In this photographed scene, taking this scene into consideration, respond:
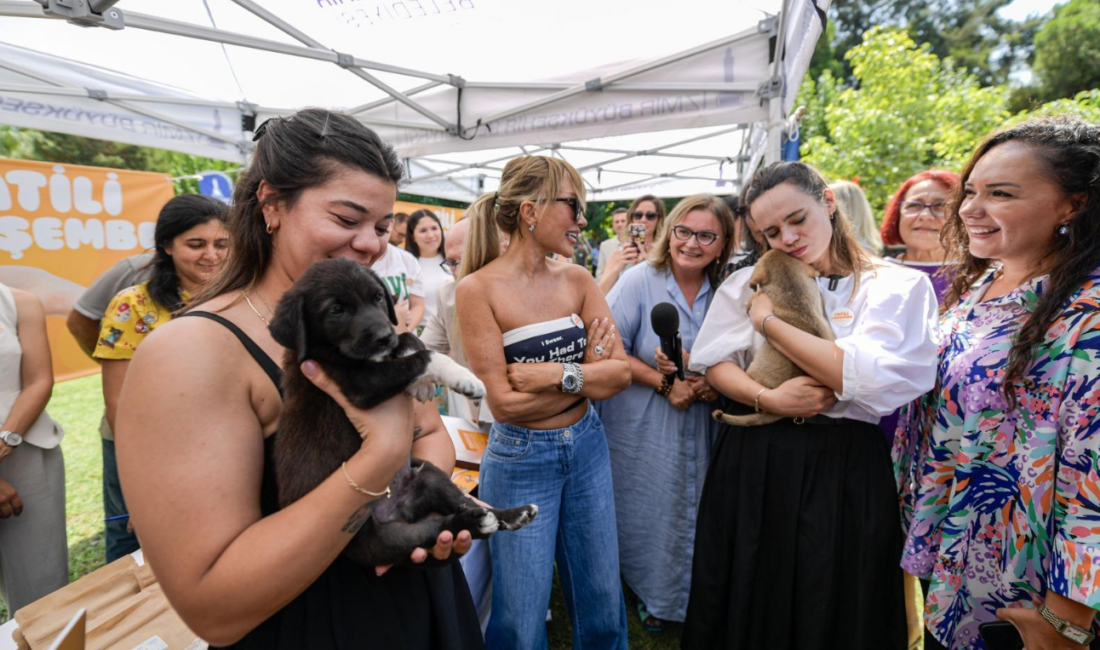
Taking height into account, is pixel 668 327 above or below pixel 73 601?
above

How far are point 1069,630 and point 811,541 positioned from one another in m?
1.00

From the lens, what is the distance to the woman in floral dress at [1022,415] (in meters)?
1.89

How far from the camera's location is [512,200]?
10.1ft

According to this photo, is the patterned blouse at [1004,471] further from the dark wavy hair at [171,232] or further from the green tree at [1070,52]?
the green tree at [1070,52]

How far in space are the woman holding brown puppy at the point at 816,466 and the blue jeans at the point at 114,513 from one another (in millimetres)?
4307

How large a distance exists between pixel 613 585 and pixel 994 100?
1674 centimetres

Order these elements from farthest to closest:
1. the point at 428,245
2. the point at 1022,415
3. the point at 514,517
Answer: the point at 428,245 < the point at 1022,415 < the point at 514,517

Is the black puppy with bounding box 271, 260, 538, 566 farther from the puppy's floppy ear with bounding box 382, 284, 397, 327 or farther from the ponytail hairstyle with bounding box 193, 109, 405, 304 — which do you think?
the ponytail hairstyle with bounding box 193, 109, 405, 304

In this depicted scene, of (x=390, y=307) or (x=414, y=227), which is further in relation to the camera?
(x=414, y=227)

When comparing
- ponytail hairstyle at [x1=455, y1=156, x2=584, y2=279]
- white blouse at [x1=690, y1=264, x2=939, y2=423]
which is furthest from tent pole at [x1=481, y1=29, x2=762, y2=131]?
white blouse at [x1=690, y1=264, x2=939, y2=423]

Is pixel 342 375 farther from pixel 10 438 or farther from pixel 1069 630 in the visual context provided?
pixel 10 438

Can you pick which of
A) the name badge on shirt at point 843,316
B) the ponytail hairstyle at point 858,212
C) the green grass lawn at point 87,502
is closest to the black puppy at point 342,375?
the name badge on shirt at point 843,316

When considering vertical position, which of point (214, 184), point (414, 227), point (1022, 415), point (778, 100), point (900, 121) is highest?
point (900, 121)

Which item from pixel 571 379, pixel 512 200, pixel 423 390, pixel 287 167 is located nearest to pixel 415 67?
pixel 512 200
